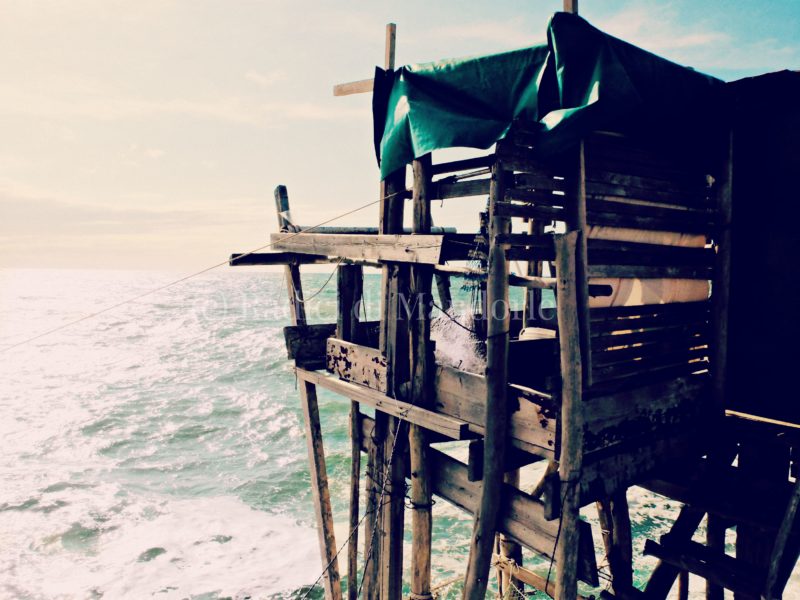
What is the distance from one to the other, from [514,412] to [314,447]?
3.46m

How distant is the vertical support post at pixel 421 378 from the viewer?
4.85 meters

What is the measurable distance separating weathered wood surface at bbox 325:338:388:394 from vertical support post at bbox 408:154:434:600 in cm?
47

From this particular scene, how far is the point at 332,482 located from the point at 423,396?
1312 centimetres

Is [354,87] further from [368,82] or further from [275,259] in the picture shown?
[275,259]

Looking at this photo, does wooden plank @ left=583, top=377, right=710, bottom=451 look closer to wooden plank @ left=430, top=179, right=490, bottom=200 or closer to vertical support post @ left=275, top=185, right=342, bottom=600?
wooden plank @ left=430, top=179, right=490, bottom=200

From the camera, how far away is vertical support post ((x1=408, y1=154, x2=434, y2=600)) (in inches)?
191

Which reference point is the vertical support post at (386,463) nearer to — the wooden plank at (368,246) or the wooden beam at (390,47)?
the wooden beam at (390,47)

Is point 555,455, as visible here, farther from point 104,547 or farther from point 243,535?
point 104,547

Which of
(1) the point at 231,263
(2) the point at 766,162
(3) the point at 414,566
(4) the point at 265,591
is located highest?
(2) the point at 766,162

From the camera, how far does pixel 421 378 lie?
194 inches

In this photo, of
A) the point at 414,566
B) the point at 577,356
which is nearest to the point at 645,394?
the point at 577,356

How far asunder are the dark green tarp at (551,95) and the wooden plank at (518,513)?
2750 millimetres

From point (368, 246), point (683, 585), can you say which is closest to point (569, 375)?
point (368, 246)

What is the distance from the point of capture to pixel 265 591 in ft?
38.5
